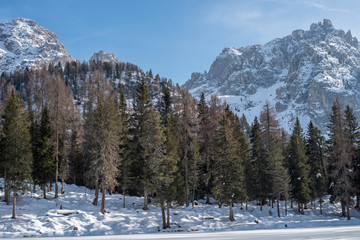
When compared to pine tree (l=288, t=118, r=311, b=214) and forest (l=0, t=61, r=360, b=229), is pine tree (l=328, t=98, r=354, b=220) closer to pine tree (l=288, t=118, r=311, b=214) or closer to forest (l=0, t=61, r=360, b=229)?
forest (l=0, t=61, r=360, b=229)

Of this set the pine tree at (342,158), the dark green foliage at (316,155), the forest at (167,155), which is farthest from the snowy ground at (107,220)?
the dark green foliage at (316,155)

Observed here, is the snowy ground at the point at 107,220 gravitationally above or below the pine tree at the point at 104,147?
below

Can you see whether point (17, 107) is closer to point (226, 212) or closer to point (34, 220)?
point (34, 220)

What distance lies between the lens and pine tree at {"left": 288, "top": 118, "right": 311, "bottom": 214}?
136 feet

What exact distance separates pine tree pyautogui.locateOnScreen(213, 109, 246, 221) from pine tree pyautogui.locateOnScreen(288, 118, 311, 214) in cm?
Answer: 1305

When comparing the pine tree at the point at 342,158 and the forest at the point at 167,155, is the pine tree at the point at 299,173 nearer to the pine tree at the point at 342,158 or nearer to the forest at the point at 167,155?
the forest at the point at 167,155

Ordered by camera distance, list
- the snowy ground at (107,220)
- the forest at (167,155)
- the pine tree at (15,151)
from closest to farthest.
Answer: the snowy ground at (107,220), the pine tree at (15,151), the forest at (167,155)

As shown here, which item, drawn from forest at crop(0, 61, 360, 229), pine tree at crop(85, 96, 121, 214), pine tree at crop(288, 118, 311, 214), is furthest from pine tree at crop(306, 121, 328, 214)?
pine tree at crop(85, 96, 121, 214)

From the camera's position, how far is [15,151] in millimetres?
28234

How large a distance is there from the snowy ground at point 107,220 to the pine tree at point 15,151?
325 cm

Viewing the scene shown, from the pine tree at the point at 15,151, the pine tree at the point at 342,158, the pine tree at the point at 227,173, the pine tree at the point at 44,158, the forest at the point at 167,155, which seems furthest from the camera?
the pine tree at the point at 342,158

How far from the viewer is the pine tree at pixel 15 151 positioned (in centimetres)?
2761

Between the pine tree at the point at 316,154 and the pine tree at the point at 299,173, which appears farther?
the pine tree at the point at 316,154

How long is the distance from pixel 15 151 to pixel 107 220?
1211 cm
